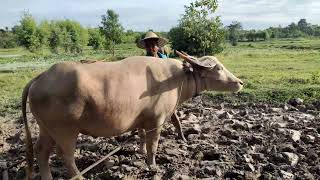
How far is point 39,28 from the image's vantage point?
47438 mm

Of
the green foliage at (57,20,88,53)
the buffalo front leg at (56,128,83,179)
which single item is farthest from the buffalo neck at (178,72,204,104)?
the green foliage at (57,20,88,53)

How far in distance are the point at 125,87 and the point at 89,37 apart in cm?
5480

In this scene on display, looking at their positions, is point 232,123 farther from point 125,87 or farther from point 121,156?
point 125,87

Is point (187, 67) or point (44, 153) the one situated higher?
point (187, 67)

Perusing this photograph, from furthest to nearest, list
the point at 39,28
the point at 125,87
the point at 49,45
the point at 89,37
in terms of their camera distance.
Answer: the point at 89,37
the point at 49,45
the point at 39,28
the point at 125,87

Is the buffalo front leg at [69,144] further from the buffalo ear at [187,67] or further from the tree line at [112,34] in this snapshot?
the tree line at [112,34]

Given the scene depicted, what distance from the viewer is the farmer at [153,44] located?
7336 mm

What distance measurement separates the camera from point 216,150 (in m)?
6.41

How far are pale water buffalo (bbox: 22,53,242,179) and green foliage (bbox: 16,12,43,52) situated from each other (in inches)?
1545

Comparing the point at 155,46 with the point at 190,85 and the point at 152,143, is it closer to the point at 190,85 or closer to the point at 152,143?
the point at 190,85

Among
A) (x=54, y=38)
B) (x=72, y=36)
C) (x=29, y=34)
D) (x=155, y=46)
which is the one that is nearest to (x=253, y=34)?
(x=72, y=36)

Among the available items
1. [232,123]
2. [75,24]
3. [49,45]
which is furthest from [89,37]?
[232,123]

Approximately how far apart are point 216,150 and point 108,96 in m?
2.14

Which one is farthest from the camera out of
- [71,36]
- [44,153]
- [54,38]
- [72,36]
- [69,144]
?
[72,36]
